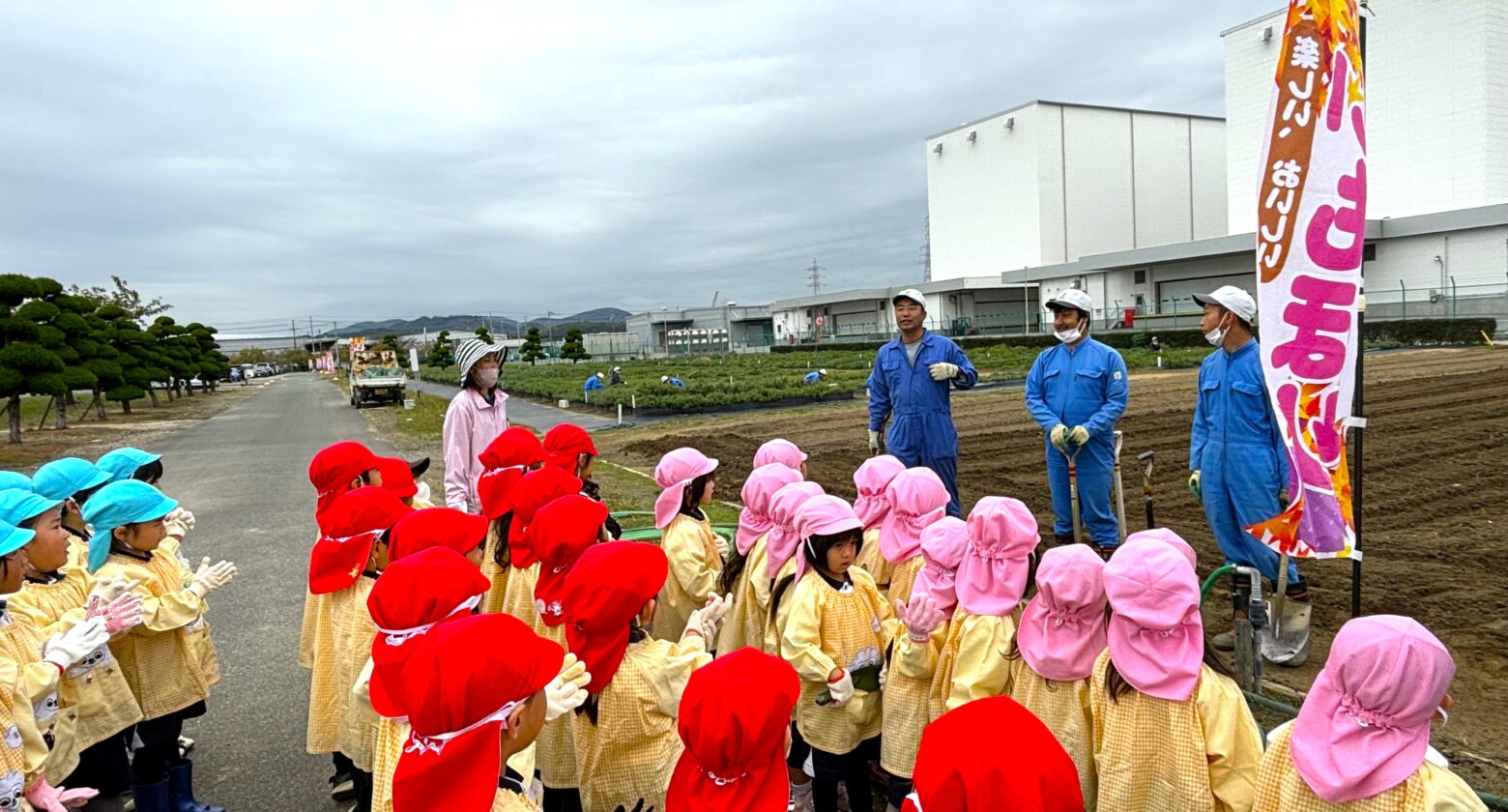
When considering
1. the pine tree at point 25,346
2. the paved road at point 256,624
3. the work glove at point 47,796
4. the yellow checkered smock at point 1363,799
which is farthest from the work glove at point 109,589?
the pine tree at point 25,346

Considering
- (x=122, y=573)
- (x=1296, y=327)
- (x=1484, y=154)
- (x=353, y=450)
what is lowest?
(x=122, y=573)

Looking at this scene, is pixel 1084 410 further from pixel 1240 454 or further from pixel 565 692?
pixel 565 692

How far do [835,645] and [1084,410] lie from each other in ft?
11.0

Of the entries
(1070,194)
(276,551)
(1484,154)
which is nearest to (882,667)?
(276,551)

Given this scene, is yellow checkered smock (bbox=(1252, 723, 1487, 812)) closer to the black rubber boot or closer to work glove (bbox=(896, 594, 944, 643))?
work glove (bbox=(896, 594, 944, 643))

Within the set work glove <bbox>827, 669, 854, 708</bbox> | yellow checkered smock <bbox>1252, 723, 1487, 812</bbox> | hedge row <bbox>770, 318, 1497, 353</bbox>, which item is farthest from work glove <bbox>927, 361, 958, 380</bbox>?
hedge row <bbox>770, 318, 1497, 353</bbox>

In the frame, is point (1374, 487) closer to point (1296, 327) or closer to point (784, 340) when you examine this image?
point (1296, 327)

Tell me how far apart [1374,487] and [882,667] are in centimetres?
714

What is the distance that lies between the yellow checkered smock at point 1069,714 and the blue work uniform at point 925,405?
3.31 metres

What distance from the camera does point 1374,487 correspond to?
787 cm

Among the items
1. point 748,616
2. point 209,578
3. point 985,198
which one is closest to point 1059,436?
point 748,616

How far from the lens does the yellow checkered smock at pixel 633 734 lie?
2.61 meters

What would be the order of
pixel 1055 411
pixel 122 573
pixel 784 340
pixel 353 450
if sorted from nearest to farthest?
pixel 122 573 → pixel 353 450 → pixel 1055 411 → pixel 784 340

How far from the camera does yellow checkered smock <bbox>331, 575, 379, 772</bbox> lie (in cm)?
305
